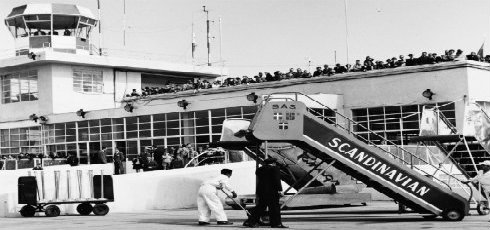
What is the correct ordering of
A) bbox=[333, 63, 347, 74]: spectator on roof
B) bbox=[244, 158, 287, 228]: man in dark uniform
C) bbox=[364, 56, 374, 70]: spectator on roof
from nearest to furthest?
bbox=[244, 158, 287, 228]: man in dark uniform
bbox=[364, 56, 374, 70]: spectator on roof
bbox=[333, 63, 347, 74]: spectator on roof

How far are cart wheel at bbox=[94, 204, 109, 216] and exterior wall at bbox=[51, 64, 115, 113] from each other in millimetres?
26899

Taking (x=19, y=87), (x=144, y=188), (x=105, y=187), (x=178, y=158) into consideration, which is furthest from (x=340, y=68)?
(x=19, y=87)

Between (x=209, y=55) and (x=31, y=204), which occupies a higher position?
(x=209, y=55)

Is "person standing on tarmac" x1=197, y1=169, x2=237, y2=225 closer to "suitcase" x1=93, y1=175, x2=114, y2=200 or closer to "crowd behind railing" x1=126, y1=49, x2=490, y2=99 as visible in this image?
"suitcase" x1=93, y1=175, x2=114, y2=200

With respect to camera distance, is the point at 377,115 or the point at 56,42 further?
the point at 56,42

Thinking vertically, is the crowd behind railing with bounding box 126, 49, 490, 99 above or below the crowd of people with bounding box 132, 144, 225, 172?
above

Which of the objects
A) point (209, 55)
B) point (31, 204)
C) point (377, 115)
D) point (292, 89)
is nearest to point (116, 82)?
point (209, 55)

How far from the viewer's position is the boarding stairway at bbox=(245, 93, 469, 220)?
19344 millimetres

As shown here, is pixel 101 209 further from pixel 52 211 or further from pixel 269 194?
pixel 269 194

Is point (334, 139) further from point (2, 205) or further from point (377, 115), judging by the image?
point (377, 115)

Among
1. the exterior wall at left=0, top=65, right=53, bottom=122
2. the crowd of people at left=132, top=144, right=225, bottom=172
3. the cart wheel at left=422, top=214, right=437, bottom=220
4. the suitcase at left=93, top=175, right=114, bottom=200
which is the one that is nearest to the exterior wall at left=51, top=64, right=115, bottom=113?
the exterior wall at left=0, top=65, right=53, bottom=122

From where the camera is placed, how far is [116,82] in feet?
178

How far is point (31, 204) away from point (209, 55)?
37.3m

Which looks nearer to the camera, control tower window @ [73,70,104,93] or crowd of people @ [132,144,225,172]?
crowd of people @ [132,144,225,172]
